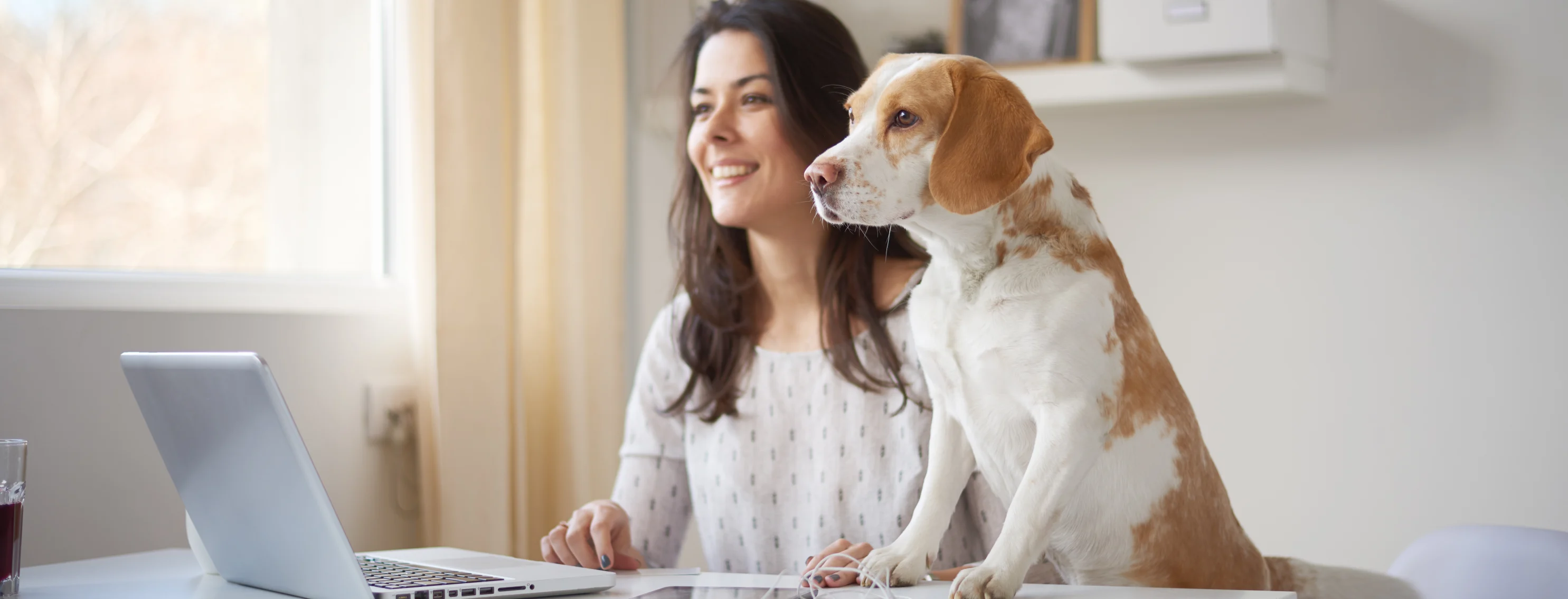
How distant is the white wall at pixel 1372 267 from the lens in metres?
1.73

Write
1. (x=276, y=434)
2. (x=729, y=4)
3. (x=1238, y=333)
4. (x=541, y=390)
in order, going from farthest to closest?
(x=541, y=390), (x=1238, y=333), (x=729, y=4), (x=276, y=434)

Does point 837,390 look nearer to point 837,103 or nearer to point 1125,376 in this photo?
point 837,103

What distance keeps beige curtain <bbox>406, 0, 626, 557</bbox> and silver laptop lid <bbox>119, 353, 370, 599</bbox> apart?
33.7 inches

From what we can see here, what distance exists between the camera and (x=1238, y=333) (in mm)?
1953

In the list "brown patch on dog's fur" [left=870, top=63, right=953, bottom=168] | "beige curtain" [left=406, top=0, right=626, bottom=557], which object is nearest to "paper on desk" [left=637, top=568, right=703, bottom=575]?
"brown patch on dog's fur" [left=870, top=63, right=953, bottom=168]

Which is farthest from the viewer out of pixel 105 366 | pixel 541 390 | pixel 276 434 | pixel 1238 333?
pixel 541 390

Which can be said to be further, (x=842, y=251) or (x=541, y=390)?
(x=541, y=390)

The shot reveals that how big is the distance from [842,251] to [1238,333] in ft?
2.79

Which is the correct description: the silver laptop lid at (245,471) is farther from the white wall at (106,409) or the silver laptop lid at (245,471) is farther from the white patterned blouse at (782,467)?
the white patterned blouse at (782,467)

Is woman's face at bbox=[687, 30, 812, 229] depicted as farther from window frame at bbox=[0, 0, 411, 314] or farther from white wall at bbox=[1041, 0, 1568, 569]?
white wall at bbox=[1041, 0, 1568, 569]

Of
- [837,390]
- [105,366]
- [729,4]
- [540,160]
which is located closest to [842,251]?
[837,390]

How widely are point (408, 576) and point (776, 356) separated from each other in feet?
2.12

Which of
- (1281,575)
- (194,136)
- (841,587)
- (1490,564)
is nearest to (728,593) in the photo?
(841,587)

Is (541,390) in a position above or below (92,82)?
below
